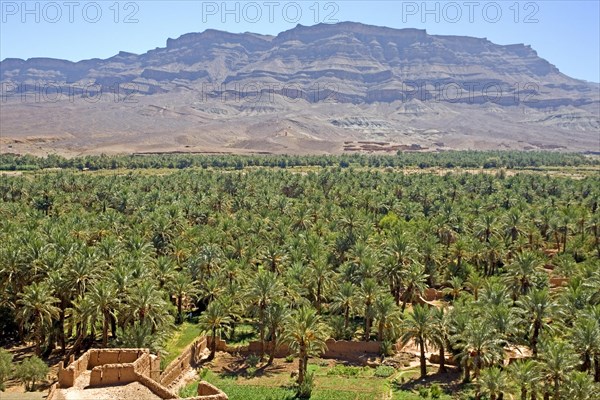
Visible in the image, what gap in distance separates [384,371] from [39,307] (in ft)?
75.6

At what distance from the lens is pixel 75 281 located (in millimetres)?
41594

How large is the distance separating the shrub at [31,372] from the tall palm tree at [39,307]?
4.25 metres

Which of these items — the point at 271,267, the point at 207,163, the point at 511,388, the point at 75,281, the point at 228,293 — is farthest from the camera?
the point at 207,163

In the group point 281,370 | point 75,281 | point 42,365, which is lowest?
point 281,370

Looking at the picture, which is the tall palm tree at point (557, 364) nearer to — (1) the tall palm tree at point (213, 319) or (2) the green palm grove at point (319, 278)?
(2) the green palm grove at point (319, 278)

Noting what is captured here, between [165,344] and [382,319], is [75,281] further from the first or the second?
[382,319]

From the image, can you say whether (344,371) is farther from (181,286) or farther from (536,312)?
(181,286)

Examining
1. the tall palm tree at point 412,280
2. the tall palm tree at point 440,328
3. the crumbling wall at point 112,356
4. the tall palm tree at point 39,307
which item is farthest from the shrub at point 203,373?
the tall palm tree at point 412,280

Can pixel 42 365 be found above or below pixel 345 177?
below

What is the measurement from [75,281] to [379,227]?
42.8 meters

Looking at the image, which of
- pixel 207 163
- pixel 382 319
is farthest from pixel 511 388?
pixel 207 163

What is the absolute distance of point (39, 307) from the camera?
40.0 m

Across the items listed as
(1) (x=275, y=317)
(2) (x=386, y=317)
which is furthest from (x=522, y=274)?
(1) (x=275, y=317)

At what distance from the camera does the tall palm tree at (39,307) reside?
40.0 meters
